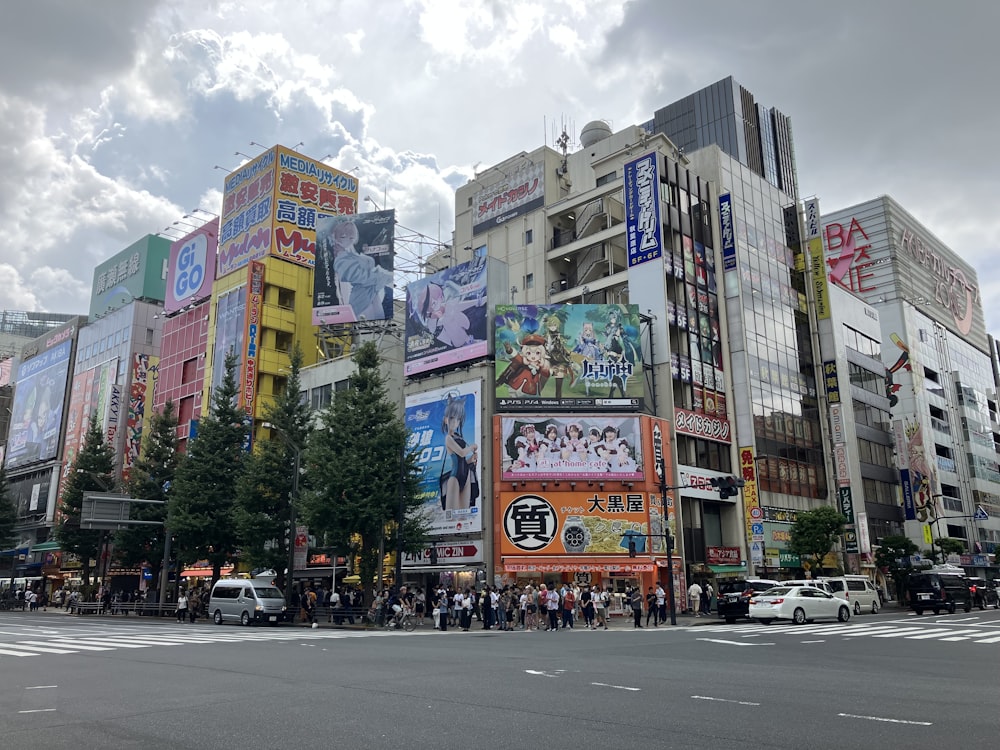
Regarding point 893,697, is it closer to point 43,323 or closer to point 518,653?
point 518,653

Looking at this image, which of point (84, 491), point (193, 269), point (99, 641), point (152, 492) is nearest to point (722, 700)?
point (99, 641)

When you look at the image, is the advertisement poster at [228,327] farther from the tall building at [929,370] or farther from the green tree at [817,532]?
the tall building at [929,370]

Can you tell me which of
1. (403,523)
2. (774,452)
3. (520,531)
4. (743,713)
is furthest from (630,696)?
(774,452)

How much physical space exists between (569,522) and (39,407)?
6402 cm

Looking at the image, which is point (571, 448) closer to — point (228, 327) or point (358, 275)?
point (358, 275)

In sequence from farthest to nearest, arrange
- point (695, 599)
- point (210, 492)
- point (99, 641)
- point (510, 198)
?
point (510, 198) → point (210, 492) → point (695, 599) → point (99, 641)

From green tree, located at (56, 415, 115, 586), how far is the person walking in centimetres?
3416

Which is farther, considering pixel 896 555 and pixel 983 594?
pixel 896 555

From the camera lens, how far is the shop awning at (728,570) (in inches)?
1706

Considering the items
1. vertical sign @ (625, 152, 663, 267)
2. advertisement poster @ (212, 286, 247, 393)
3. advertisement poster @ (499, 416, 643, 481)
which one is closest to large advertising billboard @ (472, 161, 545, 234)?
vertical sign @ (625, 152, 663, 267)

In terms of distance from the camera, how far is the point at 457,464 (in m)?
41.1

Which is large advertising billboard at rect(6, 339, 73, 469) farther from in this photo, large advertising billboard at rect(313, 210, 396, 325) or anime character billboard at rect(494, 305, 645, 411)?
anime character billboard at rect(494, 305, 645, 411)

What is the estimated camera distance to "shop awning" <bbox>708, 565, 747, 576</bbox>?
43.3 m

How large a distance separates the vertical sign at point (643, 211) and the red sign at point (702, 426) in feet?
31.9
